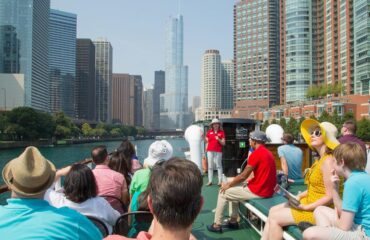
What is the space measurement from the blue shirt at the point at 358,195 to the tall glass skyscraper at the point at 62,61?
178m

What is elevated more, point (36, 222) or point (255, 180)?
point (36, 222)

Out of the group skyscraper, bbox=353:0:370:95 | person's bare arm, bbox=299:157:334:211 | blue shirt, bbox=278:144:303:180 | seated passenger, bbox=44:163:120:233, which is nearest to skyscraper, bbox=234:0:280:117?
skyscraper, bbox=353:0:370:95

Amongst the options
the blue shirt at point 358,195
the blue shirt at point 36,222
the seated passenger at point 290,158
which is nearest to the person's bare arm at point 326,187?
the blue shirt at point 358,195

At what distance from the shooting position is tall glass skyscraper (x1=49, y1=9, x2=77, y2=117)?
17575 cm

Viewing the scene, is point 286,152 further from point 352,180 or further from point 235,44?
point 235,44

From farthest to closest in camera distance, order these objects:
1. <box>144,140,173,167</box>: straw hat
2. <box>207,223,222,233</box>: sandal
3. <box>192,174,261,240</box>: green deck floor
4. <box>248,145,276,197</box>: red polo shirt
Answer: <box>207,223,222,233</box>: sandal
<box>192,174,261,240</box>: green deck floor
<box>248,145,276,197</box>: red polo shirt
<box>144,140,173,167</box>: straw hat

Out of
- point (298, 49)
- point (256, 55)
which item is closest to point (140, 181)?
point (298, 49)

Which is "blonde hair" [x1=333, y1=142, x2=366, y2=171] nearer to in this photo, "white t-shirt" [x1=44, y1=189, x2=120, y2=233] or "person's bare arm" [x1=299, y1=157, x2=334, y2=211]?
"person's bare arm" [x1=299, y1=157, x2=334, y2=211]

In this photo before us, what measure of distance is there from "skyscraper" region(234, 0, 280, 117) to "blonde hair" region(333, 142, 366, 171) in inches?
5506

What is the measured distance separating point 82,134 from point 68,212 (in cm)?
13094

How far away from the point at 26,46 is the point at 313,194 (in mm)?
143011

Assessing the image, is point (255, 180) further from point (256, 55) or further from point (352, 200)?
point (256, 55)

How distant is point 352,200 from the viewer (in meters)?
3.01

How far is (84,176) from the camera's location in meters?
3.37
